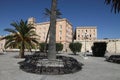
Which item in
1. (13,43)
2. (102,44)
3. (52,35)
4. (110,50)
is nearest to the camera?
(52,35)

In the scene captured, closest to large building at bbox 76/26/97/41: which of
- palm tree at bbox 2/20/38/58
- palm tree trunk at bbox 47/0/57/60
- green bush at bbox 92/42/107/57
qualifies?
green bush at bbox 92/42/107/57

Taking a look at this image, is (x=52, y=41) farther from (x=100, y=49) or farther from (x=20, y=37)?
(x=100, y=49)

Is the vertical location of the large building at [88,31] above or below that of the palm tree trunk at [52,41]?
above

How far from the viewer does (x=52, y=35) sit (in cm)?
1869

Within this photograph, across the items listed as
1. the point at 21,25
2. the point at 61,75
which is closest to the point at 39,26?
the point at 21,25

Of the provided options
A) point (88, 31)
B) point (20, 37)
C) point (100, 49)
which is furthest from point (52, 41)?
point (88, 31)

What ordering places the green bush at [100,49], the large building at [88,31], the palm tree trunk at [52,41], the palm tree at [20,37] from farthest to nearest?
the large building at [88,31] < the green bush at [100,49] < the palm tree at [20,37] < the palm tree trunk at [52,41]

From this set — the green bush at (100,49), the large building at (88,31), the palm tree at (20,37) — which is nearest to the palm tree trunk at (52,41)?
the palm tree at (20,37)

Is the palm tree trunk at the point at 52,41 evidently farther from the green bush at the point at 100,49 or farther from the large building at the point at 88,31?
the large building at the point at 88,31

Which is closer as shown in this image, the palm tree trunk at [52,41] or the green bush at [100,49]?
the palm tree trunk at [52,41]

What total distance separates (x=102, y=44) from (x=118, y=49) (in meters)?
38.6

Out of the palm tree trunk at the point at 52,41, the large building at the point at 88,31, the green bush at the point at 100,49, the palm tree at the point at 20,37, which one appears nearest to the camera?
the palm tree trunk at the point at 52,41

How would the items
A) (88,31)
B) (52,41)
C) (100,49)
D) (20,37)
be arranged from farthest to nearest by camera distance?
1. (88,31)
2. (100,49)
3. (20,37)
4. (52,41)

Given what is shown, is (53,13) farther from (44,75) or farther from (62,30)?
(62,30)
